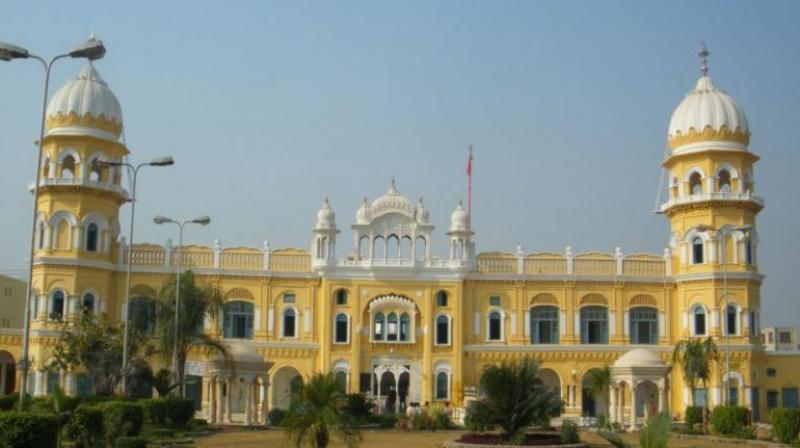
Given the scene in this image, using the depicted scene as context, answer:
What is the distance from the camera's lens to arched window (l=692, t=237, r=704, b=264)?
57.1 metres

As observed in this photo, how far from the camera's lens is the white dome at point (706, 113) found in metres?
57.3

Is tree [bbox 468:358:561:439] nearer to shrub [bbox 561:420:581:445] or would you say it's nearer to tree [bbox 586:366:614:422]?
shrub [bbox 561:420:581:445]

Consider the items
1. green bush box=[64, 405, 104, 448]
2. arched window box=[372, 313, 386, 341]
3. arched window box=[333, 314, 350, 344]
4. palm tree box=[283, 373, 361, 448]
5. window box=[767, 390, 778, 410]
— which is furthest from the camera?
arched window box=[372, 313, 386, 341]

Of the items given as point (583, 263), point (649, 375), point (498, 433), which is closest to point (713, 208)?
point (583, 263)

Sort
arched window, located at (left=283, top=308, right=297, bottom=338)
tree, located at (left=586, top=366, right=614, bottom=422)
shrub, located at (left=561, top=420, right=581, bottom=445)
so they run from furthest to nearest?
arched window, located at (left=283, top=308, right=297, bottom=338)
tree, located at (left=586, top=366, right=614, bottom=422)
shrub, located at (left=561, top=420, right=581, bottom=445)

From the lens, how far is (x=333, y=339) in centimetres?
5756

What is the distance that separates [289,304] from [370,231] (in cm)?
608

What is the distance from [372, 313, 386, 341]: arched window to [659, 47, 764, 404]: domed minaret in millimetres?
16248

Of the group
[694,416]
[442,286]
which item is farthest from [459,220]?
[694,416]

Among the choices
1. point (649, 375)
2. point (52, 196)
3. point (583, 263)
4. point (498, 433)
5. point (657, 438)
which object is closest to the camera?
point (657, 438)

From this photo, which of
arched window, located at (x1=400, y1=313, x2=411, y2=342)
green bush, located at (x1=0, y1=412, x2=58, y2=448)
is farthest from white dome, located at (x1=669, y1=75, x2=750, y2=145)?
green bush, located at (x1=0, y1=412, x2=58, y2=448)

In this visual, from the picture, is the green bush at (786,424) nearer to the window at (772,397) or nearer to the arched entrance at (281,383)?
the window at (772,397)

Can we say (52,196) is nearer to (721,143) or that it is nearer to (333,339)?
(333,339)

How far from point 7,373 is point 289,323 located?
16195 mm
